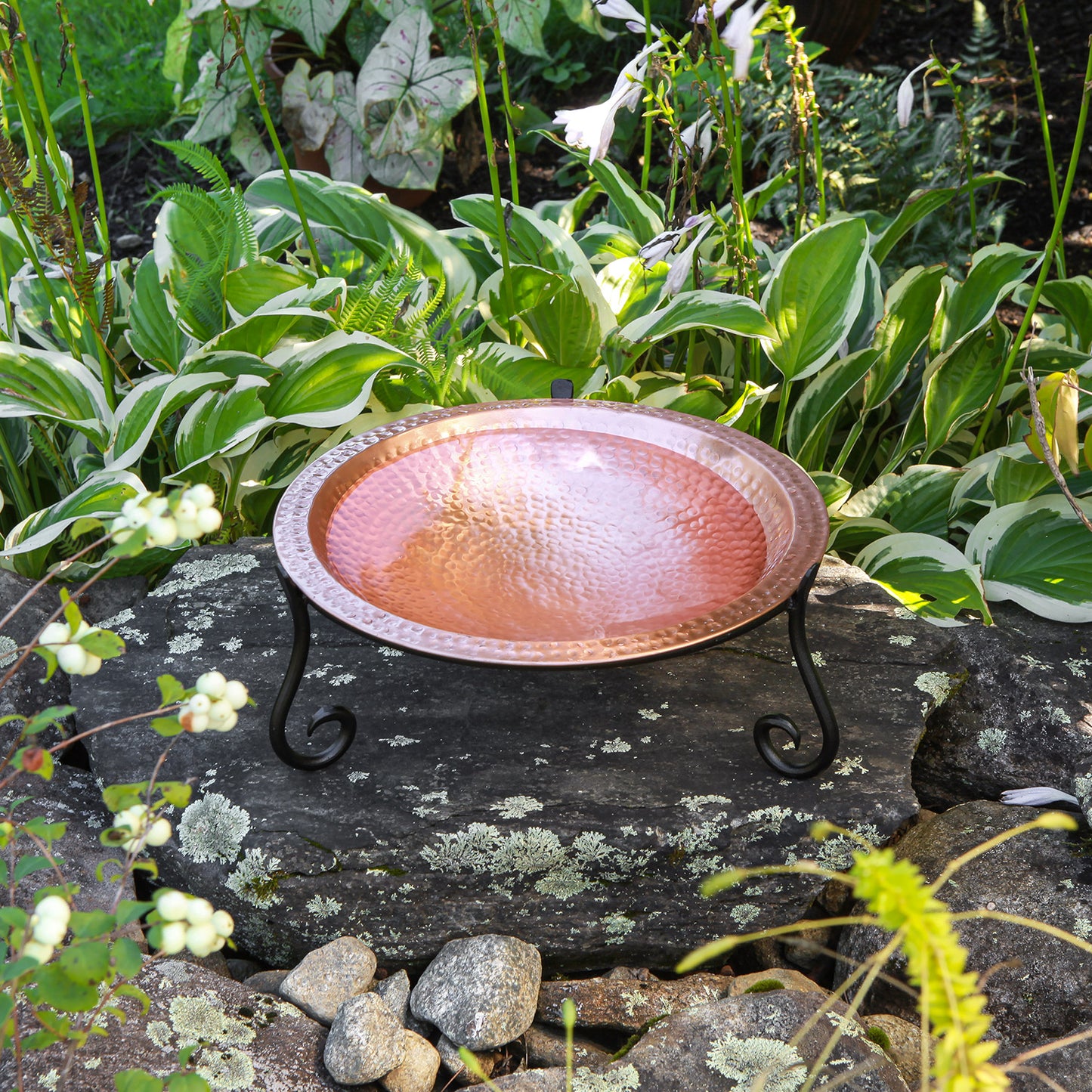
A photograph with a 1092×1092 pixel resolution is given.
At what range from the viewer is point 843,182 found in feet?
10.2

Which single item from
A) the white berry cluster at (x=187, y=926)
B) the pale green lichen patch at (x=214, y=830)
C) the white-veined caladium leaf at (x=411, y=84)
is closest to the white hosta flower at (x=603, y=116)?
the pale green lichen patch at (x=214, y=830)

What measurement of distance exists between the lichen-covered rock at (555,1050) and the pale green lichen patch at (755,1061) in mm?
169

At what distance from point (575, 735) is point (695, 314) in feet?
3.11

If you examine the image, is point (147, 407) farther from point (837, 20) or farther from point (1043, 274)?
point (837, 20)

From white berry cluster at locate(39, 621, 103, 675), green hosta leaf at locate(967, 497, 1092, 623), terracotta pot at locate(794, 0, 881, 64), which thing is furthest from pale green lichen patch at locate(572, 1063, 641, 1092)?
terracotta pot at locate(794, 0, 881, 64)

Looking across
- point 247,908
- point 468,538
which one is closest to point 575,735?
point 468,538

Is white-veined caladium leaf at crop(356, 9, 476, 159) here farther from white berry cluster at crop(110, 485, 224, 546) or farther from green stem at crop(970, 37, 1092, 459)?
white berry cluster at crop(110, 485, 224, 546)

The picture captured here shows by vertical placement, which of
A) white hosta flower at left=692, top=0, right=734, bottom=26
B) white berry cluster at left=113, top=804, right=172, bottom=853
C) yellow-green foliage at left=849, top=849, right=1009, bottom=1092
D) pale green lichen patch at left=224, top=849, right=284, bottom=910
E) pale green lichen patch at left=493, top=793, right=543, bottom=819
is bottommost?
pale green lichen patch at left=224, top=849, right=284, bottom=910

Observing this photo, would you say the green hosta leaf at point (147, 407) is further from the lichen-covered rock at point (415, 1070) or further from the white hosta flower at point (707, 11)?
the lichen-covered rock at point (415, 1070)

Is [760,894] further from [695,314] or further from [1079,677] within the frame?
[695,314]

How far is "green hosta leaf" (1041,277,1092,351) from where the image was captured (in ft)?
7.66

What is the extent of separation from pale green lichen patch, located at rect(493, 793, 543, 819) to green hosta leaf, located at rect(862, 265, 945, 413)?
127 cm

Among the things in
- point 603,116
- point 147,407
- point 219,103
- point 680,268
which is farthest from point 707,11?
point 219,103

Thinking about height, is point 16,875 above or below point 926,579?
above
